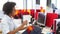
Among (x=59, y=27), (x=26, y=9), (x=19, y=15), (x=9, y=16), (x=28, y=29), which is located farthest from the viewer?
Result: (x=26, y=9)

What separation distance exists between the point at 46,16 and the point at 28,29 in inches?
48.7

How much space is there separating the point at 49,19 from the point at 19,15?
37.8 inches

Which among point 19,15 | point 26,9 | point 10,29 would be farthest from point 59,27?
point 26,9

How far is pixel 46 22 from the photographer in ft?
11.0

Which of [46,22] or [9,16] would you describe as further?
[46,22]

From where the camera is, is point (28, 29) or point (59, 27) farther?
point (59, 27)

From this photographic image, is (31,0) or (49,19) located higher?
(31,0)

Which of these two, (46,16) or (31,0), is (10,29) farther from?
(31,0)

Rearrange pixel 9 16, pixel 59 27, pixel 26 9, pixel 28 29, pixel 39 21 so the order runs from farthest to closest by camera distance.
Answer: pixel 26 9 < pixel 39 21 < pixel 59 27 < pixel 9 16 < pixel 28 29

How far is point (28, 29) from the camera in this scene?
2133 mm

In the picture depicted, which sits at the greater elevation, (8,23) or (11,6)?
(11,6)

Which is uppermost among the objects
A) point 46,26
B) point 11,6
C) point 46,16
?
point 11,6

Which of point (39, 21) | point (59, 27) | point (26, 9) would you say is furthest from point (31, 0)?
point (59, 27)

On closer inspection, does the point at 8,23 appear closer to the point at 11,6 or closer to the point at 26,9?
the point at 11,6
